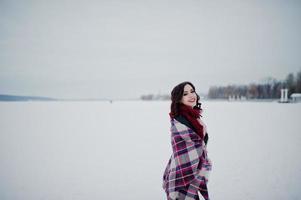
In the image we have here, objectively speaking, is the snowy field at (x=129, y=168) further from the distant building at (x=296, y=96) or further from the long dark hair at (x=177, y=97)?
the distant building at (x=296, y=96)

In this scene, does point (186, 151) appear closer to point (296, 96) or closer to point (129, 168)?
point (129, 168)

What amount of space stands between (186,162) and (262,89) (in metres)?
75.4

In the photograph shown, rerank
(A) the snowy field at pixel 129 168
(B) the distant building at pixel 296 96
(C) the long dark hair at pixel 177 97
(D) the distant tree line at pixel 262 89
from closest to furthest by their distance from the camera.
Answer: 1. (C) the long dark hair at pixel 177 97
2. (A) the snowy field at pixel 129 168
3. (B) the distant building at pixel 296 96
4. (D) the distant tree line at pixel 262 89

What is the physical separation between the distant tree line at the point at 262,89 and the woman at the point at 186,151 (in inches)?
2468

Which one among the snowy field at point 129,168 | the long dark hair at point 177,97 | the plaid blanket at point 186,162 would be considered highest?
the long dark hair at point 177,97

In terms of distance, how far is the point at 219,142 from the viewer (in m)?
6.99

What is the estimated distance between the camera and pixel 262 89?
66375 millimetres

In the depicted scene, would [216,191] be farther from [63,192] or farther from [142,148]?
[142,148]

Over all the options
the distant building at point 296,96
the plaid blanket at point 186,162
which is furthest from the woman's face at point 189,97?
the distant building at point 296,96

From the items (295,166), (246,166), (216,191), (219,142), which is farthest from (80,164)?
(295,166)

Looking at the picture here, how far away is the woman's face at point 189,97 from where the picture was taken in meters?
2.13

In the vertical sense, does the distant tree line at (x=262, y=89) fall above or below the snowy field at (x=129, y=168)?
above

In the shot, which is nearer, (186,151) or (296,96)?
(186,151)

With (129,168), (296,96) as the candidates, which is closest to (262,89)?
(296,96)
